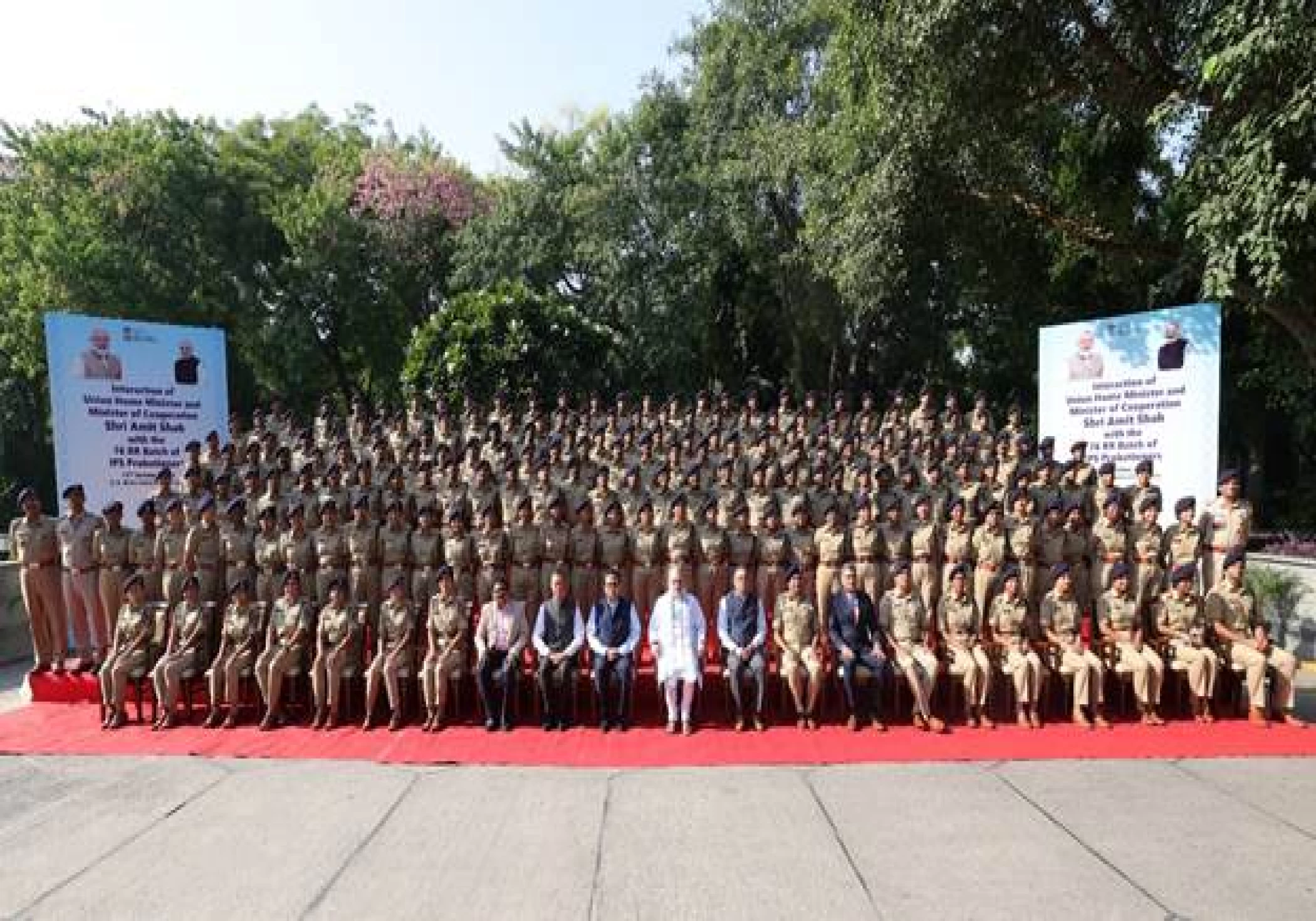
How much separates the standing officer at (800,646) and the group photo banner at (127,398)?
7073 mm

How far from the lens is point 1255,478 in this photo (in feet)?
61.3

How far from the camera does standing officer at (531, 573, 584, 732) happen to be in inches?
286

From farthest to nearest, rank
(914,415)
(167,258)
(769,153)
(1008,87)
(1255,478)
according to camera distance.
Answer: (167,258), (1255,478), (769,153), (914,415), (1008,87)

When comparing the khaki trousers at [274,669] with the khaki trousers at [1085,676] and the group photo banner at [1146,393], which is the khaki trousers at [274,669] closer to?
the khaki trousers at [1085,676]

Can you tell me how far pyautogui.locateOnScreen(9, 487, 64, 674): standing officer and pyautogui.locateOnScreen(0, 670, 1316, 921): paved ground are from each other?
95.0 inches

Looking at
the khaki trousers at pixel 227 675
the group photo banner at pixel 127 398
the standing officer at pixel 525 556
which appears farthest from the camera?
the group photo banner at pixel 127 398

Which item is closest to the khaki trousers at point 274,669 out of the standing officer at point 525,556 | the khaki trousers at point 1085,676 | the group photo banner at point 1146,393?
the standing officer at point 525,556

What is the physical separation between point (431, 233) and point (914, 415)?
1543cm

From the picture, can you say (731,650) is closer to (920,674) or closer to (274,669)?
(920,674)

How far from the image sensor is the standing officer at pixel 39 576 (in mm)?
8594

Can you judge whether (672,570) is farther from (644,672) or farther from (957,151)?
(957,151)

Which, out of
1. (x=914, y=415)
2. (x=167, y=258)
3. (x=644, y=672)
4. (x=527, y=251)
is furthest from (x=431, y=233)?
(x=644, y=672)

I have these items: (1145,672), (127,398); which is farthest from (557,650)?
(127,398)

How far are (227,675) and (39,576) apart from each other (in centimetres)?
271
